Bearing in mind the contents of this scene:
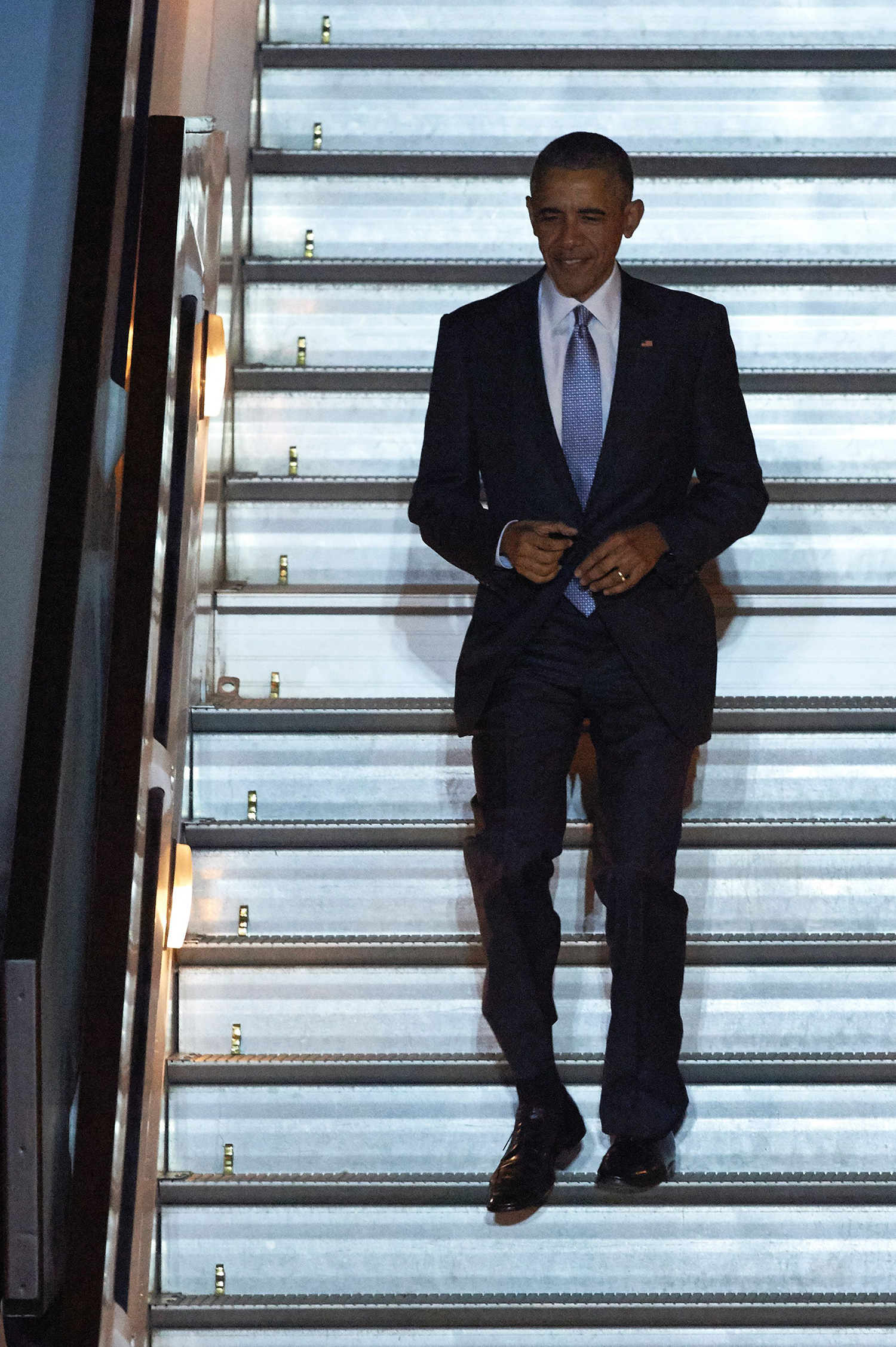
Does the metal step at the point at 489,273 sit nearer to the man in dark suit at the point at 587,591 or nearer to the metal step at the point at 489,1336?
the man in dark suit at the point at 587,591

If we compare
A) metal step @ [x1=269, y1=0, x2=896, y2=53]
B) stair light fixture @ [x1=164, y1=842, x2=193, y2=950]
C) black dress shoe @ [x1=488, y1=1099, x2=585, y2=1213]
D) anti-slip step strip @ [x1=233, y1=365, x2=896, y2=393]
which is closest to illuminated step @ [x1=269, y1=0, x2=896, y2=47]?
metal step @ [x1=269, y1=0, x2=896, y2=53]

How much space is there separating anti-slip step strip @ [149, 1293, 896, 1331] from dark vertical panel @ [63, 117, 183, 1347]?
480 mm

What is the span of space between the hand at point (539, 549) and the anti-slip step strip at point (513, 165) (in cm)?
163

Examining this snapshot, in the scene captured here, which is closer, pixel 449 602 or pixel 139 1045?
pixel 139 1045

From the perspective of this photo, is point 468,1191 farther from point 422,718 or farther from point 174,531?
point 174,531

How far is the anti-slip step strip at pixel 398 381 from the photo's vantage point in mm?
3934

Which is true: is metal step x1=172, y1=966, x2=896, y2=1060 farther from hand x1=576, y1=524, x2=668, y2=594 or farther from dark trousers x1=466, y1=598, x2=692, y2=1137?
hand x1=576, y1=524, x2=668, y2=594

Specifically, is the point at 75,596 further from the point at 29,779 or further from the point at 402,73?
the point at 402,73

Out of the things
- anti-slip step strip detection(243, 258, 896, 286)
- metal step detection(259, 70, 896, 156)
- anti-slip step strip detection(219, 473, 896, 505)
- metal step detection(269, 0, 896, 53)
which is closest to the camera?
anti-slip step strip detection(219, 473, 896, 505)

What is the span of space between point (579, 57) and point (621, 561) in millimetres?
2002

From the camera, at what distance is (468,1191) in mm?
2922

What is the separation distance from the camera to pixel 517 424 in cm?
311

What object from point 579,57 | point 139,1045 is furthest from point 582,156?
point 139,1045

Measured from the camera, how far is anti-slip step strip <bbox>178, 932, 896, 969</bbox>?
315 cm
